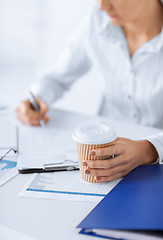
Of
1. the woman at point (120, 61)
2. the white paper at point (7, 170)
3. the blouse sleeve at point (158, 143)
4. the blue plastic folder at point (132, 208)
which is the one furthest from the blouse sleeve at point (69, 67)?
the blue plastic folder at point (132, 208)

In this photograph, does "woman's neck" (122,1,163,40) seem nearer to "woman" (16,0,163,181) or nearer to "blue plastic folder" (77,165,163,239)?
"woman" (16,0,163,181)

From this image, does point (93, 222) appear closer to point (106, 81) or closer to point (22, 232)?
point (22, 232)

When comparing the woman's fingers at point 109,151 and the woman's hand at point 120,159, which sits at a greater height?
the woman's fingers at point 109,151

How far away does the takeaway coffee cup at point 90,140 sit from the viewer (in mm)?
747

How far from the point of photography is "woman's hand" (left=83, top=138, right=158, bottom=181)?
30.0 inches

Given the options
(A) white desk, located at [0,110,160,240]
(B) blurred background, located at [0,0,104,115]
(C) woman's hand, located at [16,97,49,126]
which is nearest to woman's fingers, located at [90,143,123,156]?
(A) white desk, located at [0,110,160,240]

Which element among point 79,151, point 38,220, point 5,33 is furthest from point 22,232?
point 5,33

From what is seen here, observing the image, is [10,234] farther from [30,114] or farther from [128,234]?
[30,114]

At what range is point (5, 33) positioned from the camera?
144 inches

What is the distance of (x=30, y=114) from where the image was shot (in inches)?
51.2

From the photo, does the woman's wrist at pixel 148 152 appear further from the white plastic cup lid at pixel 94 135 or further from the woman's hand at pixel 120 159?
the white plastic cup lid at pixel 94 135

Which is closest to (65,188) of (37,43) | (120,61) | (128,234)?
(128,234)

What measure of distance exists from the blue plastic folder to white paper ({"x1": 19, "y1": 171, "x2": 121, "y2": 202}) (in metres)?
0.04

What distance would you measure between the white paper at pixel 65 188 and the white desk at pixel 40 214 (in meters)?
0.02
